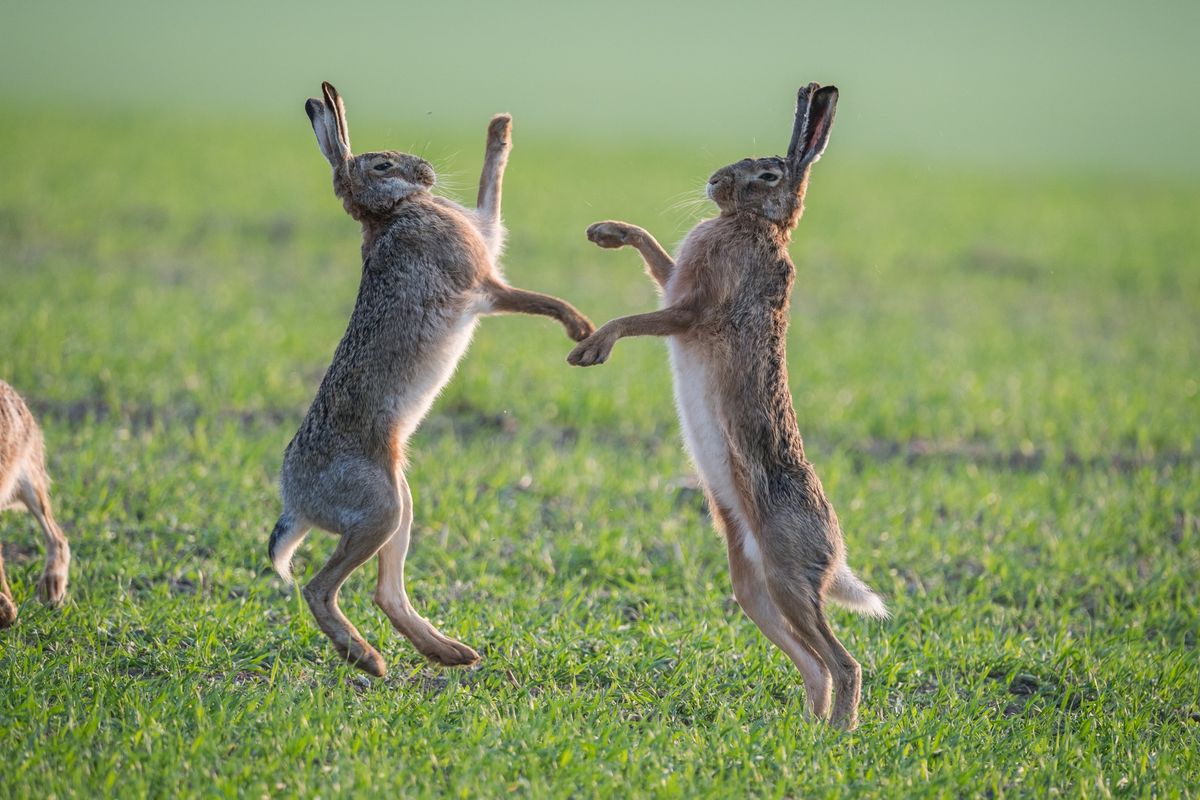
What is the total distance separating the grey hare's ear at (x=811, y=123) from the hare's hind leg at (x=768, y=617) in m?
1.45

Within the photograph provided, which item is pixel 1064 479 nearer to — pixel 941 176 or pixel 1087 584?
pixel 1087 584

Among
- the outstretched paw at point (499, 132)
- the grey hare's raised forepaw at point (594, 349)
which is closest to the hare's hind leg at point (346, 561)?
the grey hare's raised forepaw at point (594, 349)

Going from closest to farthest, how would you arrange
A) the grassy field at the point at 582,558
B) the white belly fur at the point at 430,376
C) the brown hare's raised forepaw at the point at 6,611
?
the grassy field at the point at 582,558 < the white belly fur at the point at 430,376 < the brown hare's raised forepaw at the point at 6,611

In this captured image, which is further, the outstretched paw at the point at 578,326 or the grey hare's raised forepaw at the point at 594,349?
the outstretched paw at the point at 578,326

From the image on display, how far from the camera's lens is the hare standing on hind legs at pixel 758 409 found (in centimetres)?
492

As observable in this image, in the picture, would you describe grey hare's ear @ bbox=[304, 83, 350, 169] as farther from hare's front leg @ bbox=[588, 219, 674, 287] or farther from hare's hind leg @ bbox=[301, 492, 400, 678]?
hare's hind leg @ bbox=[301, 492, 400, 678]

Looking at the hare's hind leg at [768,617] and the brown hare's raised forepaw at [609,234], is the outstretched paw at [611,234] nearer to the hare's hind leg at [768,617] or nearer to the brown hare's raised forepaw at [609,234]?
the brown hare's raised forepaw at [609,234]

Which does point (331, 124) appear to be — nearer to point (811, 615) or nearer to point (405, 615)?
point (405, 615)

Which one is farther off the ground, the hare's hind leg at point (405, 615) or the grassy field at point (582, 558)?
the hare's hind leg at point (405, 615)

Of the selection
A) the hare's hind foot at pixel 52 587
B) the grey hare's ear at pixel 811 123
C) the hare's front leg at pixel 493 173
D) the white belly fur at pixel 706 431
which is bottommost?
the hare's hind foot at pixel 52 587

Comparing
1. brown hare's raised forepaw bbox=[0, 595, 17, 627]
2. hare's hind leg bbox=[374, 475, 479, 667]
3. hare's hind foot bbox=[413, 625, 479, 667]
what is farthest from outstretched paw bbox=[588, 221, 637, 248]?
brown hare's raised forepaw bbox=[0, 595, 17, 627]

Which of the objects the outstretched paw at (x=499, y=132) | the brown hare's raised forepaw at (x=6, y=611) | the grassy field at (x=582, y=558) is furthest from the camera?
the outstretched paw at (x=499, y=132)

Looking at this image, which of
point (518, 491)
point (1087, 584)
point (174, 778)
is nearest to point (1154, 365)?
point (1087, 584)

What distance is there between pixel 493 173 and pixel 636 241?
0.72 meters
